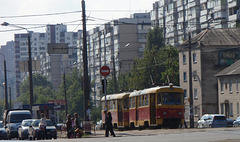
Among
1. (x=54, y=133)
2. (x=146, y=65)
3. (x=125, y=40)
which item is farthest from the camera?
(x=125, y=40)

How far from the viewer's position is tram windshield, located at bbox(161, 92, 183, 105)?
39562 millimetres

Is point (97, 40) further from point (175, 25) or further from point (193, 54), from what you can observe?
point (193, 54)

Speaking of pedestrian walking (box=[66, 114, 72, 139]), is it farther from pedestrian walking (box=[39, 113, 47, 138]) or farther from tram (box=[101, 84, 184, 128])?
tram (box=[101, 84, 184, 128])

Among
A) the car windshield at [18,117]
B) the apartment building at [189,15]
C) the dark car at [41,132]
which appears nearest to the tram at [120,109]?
the car windshield at [18,117]

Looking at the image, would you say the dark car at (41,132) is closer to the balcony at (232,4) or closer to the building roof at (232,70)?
the building roof at (232,70)

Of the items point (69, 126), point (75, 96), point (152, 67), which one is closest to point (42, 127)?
point (69, 126)

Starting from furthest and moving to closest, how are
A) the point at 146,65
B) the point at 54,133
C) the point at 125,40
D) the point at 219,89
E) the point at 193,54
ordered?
the point at 125,40 < the point at 146,65 < the point at 193,54 < the point at 219,89 < the point at 54,133

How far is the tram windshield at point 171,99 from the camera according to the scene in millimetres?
39562

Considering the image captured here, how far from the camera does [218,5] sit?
105062 mm

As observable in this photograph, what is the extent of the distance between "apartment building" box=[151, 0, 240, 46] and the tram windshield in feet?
192

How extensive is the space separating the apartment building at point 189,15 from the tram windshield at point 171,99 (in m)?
58.6

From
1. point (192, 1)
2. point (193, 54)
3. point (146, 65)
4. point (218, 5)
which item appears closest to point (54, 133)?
point (193, 54)

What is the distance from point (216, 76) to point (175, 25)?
157 ft

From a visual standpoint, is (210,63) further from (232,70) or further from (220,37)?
(232,70)
